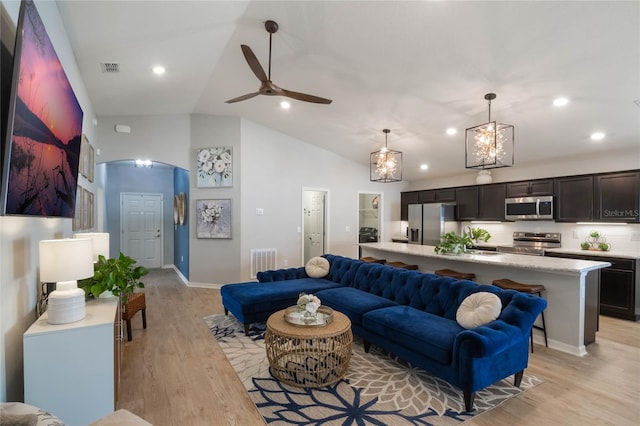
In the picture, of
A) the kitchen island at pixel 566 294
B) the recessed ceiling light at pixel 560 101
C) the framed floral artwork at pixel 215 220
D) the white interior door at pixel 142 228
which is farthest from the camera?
the white interior door at pixel 142 228

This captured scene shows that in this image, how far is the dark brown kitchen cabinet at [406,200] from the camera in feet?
26.3

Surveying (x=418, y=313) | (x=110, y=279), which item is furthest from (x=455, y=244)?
(x=110, y=279)

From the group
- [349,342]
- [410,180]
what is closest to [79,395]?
[349,342]

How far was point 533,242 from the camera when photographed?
225 inches

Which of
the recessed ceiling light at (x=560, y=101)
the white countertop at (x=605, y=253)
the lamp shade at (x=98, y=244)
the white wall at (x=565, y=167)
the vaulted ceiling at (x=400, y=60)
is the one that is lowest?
the white countertop at (x=605, y=253)

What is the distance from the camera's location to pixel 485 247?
623 centimetres

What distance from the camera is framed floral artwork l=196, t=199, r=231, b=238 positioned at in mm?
6129

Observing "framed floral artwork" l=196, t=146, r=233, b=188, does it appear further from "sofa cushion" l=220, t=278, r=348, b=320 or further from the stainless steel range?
the stainless steel range

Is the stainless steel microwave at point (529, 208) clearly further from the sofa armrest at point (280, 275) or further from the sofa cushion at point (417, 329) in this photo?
the sofa armrest at point (280, 275)

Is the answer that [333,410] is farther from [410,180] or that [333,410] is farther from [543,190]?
[410,180]

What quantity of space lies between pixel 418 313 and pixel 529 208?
396 centimetres

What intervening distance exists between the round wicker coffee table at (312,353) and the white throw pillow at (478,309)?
0.98 m

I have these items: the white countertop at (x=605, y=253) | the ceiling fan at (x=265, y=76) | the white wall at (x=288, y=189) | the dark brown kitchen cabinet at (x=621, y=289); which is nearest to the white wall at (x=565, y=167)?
the white countertop at (x=605, y=253)

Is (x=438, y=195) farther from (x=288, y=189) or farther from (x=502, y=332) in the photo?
(x=502, y=332)
